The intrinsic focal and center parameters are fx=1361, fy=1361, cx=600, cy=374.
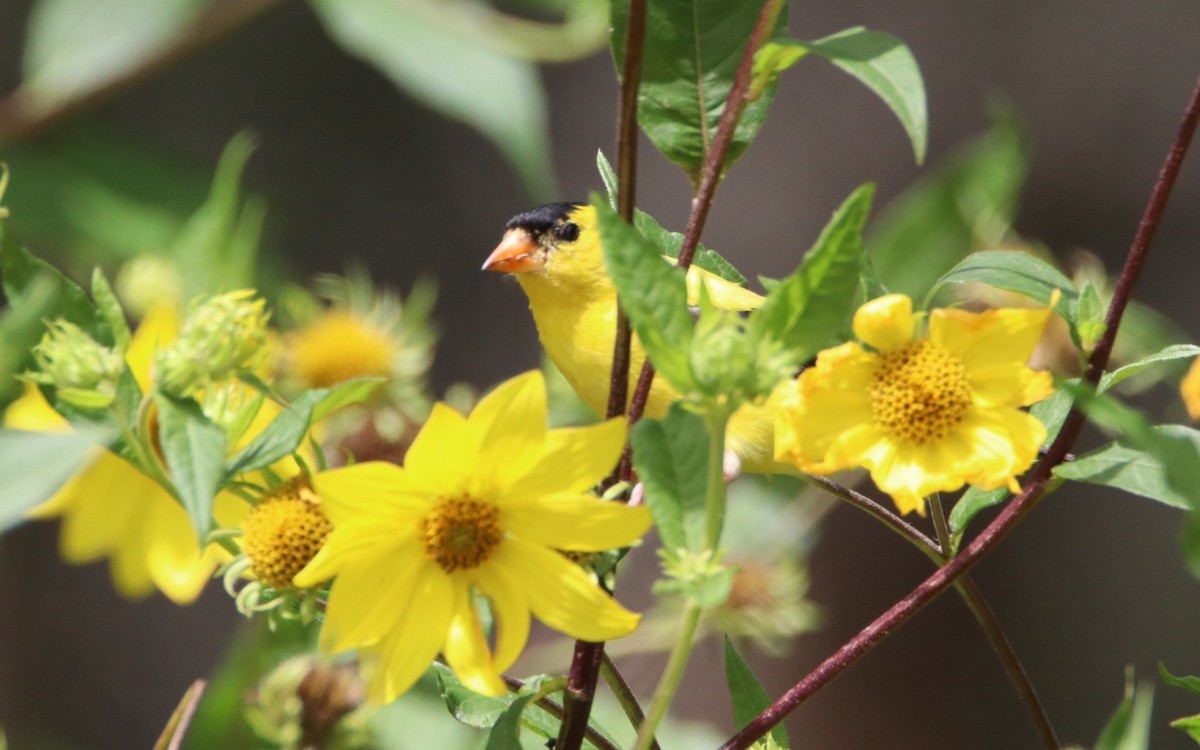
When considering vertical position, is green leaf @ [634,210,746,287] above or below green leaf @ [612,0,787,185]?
below

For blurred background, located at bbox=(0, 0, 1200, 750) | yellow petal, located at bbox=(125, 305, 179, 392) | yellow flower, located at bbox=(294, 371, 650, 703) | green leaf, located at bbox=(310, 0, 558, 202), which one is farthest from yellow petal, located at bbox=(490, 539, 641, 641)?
blurred background, located at bbox=(0, 0, 1200, 750)

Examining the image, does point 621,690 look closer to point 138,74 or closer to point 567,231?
point 567,231

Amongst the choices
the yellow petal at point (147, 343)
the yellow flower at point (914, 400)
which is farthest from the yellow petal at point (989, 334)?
the yellow petal at point (147, 343)

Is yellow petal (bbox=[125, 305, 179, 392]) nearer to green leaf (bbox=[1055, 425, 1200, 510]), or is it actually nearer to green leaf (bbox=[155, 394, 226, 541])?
green leaf (bbox=[155, 394, 226, 541])

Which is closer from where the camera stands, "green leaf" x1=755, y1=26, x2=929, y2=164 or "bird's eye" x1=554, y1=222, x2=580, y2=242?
"green leaf" x1=755, y1=26, x2=929, y2=164

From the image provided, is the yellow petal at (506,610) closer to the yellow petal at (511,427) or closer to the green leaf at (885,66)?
the yellow petal at (511,427)

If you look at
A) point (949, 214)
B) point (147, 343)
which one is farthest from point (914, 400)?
point (949, 214)

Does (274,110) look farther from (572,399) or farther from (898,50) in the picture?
(898,50)
